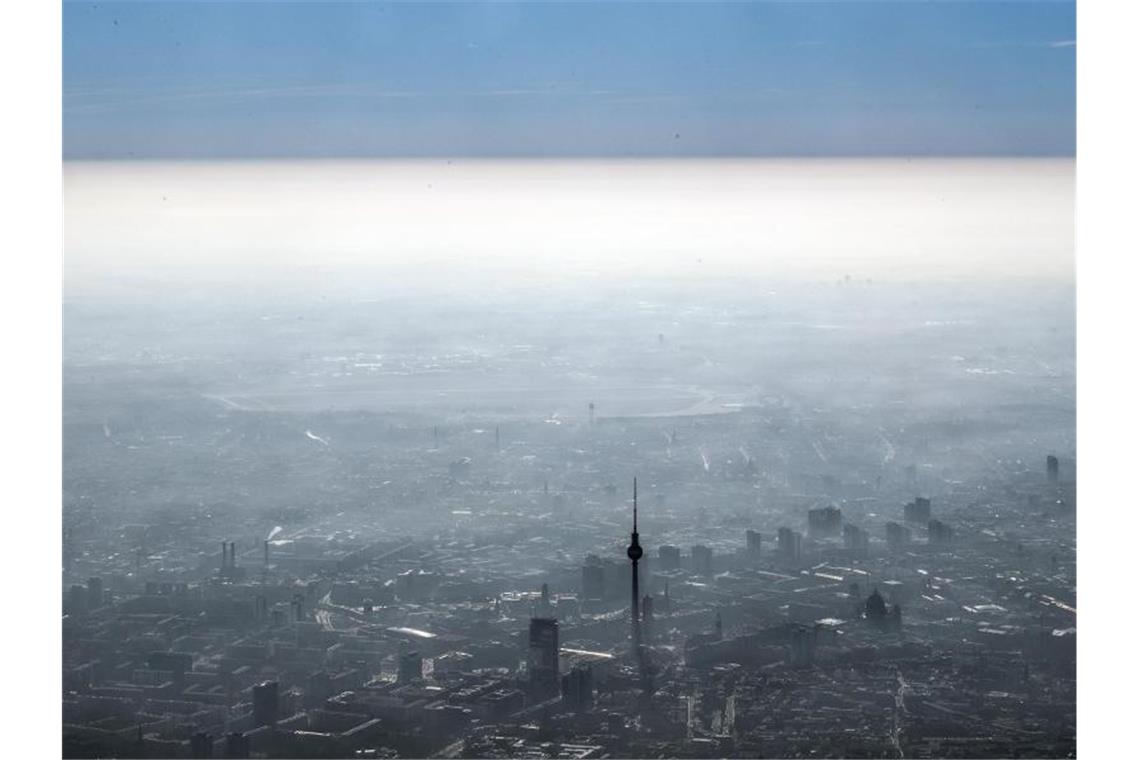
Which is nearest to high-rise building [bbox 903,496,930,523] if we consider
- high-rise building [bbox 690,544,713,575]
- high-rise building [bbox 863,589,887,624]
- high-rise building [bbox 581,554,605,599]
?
high-rise building [bbox 863,589,887,624]

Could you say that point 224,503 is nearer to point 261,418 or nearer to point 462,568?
point 261,418

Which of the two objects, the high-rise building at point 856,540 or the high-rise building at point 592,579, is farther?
the high-rise building at point 856,540

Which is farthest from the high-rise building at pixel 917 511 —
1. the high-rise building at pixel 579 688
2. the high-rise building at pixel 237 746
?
the high-rise building at pixel 237 746

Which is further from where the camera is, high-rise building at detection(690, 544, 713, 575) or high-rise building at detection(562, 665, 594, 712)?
high-rise building at detection(690, 544, 713, 575)

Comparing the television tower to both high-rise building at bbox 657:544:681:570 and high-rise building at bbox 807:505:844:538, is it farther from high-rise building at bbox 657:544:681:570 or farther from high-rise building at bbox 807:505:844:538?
high-rise building at bbox 807:505:844:538

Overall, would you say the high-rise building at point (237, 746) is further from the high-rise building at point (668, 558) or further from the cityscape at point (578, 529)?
the high-rise building at point (668, 558)

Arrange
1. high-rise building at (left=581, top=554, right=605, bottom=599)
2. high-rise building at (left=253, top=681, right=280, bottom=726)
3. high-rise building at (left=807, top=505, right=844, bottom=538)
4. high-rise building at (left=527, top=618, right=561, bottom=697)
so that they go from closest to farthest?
high-rise building at (left=253, top=681, right=280, bottom=726), high-rise building at (left=527, top=618, right=561, bottom=697), high-rise building at (left=581, top=554, right=605, bottom=599), high-rise building at (left=807, top=505, right=844, bottom=538)

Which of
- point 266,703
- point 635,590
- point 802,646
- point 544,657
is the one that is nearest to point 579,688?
point 544,657
